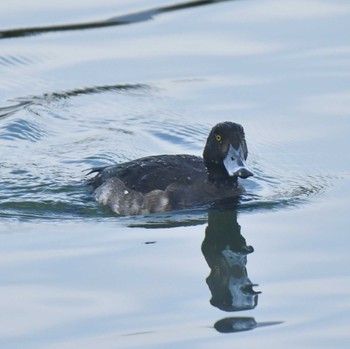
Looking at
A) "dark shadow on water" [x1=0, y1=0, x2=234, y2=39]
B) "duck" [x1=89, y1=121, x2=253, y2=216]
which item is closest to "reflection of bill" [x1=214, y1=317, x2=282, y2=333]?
"duck" [x1=89, y1=121, x2=253, y2=216]

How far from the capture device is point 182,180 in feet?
40.3

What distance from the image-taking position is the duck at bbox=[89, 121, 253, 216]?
12.1 metres

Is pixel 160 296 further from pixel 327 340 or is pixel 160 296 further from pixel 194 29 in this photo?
pixel 194 29

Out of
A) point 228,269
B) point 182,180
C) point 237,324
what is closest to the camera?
point 237,324

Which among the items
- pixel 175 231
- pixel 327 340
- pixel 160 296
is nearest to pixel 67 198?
pixel 175 231

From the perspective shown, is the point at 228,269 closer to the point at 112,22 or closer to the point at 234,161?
the point at 234,161

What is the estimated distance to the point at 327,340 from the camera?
8805mm

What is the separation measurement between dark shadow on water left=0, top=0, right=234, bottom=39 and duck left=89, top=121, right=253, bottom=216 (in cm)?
544

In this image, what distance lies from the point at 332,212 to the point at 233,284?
6.38 feet

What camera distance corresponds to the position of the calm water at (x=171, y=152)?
364 inches

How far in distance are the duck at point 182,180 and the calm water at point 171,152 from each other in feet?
0.54

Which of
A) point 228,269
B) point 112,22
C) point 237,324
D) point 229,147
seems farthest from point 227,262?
point 112,22

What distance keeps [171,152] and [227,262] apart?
11.7 ft

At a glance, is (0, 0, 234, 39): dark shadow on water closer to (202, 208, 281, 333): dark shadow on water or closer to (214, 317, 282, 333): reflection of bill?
(202, 208, 281, 333): dark shadow on water
